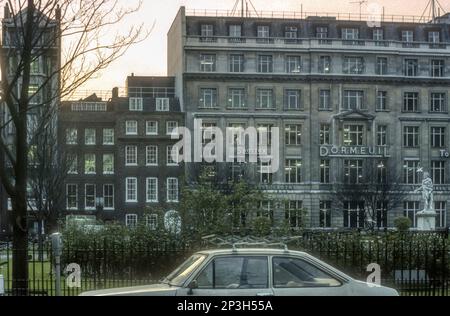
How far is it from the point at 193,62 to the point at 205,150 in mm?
8731

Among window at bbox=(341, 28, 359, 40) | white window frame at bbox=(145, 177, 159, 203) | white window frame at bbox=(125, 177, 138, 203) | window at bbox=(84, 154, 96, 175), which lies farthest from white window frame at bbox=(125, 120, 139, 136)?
window at bbox=(341, 28, 359, 40)

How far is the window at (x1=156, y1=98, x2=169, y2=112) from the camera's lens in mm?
69619

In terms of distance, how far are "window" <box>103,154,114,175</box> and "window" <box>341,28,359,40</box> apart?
85.8 ft

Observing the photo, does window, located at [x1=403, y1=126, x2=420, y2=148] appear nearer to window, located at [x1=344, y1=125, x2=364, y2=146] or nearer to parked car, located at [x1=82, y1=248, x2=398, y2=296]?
window, located at [x1=344, y1=125, x2=364, y2=146]

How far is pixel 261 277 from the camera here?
1001cm

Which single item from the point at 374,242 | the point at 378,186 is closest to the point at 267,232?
the point at 374,242

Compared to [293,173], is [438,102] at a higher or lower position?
higher

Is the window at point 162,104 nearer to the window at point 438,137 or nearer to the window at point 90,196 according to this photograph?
the window at point 90,196

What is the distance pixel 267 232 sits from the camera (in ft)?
68.2

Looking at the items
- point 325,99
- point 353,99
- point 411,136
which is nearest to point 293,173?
point 325,99

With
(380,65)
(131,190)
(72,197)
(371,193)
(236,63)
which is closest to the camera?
(371,193)

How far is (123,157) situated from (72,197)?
19.9 ft

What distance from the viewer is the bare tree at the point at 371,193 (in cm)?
6431

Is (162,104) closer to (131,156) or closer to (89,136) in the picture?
(131,156)
